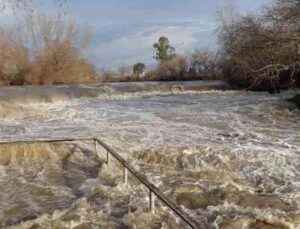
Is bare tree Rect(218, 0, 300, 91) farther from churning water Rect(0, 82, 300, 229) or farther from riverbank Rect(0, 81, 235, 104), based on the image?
riverbank Rect(0, 81, 235, 104)

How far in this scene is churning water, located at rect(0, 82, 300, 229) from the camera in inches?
305

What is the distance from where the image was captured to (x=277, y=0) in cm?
2328

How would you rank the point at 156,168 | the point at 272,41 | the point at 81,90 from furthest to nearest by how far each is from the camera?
the point at 81,90 → the point at 272,41 → the point at 156,168

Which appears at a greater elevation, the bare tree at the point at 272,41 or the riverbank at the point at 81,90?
the bare tree at the point at 272,41

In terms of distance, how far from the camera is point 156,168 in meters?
10.8

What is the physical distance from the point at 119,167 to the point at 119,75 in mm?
33011

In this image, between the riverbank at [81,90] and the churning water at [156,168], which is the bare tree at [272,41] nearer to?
the churning water at [156,168]

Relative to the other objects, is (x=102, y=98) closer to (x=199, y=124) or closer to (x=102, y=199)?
(x=199, y=124)

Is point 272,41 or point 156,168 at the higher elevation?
point 272,41

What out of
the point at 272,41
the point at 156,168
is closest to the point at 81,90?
the point at 272,41

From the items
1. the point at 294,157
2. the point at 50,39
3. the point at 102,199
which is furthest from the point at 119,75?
the point at 102,199

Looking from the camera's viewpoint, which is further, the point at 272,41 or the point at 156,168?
the point at 272,41

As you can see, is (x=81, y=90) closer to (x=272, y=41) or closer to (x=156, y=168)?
(x=272, y=41)

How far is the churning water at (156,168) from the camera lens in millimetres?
7758
